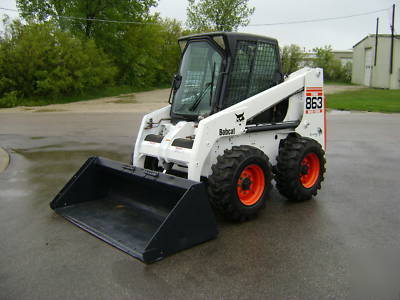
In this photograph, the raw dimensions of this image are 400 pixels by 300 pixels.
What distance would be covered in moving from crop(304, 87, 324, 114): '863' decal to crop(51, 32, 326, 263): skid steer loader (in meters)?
0.02

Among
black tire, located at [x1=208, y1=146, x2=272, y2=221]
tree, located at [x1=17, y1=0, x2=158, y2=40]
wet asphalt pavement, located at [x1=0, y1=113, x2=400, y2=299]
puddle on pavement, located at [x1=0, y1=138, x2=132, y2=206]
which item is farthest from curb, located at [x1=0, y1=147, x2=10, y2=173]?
tree, located at [x1=17, y1=0, x2=158, y2=40]

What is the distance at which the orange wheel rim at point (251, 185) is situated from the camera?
17.1 ft

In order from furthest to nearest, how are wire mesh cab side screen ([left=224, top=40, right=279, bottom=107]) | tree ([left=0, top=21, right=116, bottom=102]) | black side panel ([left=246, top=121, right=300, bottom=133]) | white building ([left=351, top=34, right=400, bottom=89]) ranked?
1. white building ([left=351, top=34, right=400, bottom=89])
2. tree ([left=0, top=21, right=116, bottom=102])
3. wire mesh cab side screen ([left=224, top=40, right=279, bottom=107])
4. black side panel ([left=246, top=121, right=300, bottom=133])

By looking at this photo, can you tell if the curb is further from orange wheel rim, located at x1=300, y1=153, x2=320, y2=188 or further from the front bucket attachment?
orange wheel rim, located at x1=300, y1=153, x2=320, y2=188

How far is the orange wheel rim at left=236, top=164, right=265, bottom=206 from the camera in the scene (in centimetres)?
521

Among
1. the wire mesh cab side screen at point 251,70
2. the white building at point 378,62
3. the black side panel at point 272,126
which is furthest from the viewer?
the white building at point 378,62

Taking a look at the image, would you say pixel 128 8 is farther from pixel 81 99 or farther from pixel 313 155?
pixel 313 155

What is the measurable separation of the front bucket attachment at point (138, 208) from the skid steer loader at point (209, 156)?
0.01 metres

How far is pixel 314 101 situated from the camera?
257 inches

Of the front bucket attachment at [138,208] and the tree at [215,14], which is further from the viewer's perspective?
the tree at [215,14]

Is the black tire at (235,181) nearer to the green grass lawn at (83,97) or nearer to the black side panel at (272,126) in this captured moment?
the black side panel at (272,126)

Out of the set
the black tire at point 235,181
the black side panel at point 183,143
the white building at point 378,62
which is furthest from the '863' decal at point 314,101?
the white building at point 378,62

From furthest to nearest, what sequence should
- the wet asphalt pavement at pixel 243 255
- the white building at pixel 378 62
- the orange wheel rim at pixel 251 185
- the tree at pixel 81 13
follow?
the white building at pixel 378 62 → the tree at pixel 81 13 → the orange wheel rim at pixel 251 185 → the wet asphalt pavement at pixel 243 255

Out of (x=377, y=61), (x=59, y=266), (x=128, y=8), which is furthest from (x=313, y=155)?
(x=377, y=61)
